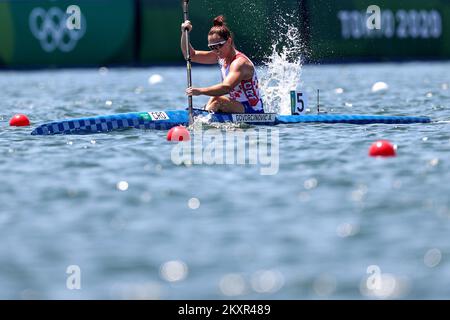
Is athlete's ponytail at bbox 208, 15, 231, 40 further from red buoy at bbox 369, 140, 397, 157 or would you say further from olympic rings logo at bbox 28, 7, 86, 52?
olympic rings logo at bbox 28, 7, 86, 52

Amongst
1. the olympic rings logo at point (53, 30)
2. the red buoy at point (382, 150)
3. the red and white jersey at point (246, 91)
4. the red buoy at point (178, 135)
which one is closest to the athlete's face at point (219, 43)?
the red and white jersey at point (246, 91)

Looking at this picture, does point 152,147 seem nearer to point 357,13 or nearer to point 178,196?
point 178,196

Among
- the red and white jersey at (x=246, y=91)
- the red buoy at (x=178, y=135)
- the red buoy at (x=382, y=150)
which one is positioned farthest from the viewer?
the red and white jersey at (x=246, y=91)

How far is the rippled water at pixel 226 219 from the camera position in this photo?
6641mm

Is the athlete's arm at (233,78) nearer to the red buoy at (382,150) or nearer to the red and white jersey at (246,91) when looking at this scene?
the red and white jersey at (246,91)

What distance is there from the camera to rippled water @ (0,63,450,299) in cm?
664

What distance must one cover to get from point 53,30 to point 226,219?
29706mm

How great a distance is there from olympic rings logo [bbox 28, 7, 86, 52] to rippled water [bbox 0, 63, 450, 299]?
73.1 feet

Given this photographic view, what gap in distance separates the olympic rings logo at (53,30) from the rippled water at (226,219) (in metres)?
22.3

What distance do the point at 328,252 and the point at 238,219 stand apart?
1275 mm

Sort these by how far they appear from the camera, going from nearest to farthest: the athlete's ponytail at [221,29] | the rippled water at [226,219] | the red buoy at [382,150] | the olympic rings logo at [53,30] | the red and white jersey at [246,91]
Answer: the rippled water at [226,219], the red buoy at [382,150], the athlete's ponytail at [221,29], the red and white jersey at [246,91], the olympic rings logo at [53,30]

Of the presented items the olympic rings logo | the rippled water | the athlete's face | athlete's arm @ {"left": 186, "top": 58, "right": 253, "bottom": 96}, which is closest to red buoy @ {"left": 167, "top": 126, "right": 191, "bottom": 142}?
the rippled water
